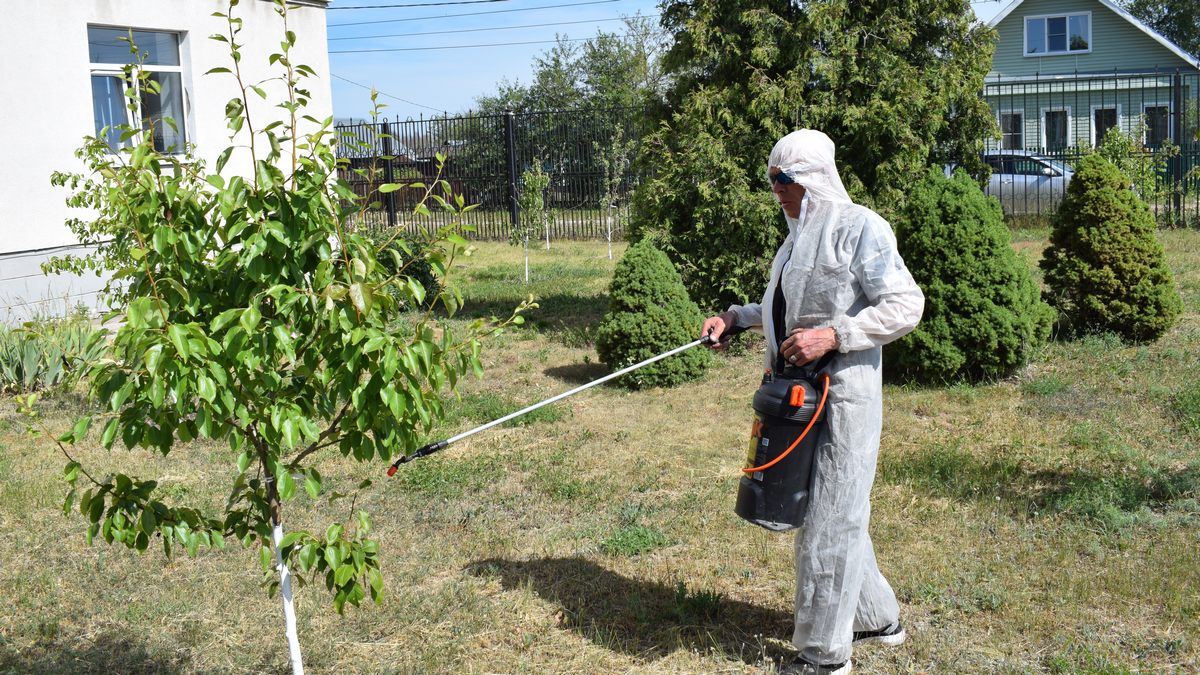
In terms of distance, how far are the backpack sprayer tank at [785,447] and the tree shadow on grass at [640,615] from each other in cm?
67

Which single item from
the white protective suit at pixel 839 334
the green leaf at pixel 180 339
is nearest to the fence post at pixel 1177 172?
the white protective suit at pixel 839 334

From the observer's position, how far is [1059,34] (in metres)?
33.4

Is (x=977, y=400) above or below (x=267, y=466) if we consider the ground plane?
below

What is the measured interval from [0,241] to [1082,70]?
3184 centimetres

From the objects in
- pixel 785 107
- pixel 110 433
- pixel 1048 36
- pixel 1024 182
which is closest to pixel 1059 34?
pixel 1048 36

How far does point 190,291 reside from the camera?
2797 mm

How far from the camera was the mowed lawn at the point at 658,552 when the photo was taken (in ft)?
13.3

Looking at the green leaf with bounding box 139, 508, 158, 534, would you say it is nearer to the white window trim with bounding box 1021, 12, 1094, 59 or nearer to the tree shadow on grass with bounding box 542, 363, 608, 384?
the tree shadow on grass with bounding box 542, 363, 608, 384

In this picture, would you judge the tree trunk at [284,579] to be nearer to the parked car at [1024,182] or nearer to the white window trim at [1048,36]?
the parked car at [1024,182]

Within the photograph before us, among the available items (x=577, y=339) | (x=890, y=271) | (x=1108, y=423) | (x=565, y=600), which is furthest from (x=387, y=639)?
(x=577, y=339)

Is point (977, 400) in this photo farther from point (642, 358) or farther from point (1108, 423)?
point (642, 358)

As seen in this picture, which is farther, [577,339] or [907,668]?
[577,339]

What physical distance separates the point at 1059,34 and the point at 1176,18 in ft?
66.6

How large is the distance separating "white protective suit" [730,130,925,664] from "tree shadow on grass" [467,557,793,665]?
18.9 inches
